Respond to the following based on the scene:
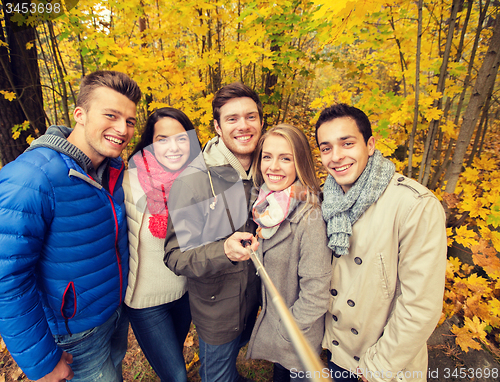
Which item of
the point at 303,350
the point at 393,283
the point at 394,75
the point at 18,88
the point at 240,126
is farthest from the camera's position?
the point at 18,88

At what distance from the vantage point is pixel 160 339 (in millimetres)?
1880

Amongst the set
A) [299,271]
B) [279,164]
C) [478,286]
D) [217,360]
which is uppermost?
[279,164]

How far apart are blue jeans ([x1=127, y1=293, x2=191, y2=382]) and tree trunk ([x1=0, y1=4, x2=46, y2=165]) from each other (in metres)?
3.59

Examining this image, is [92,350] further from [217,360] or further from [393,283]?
[393,283]

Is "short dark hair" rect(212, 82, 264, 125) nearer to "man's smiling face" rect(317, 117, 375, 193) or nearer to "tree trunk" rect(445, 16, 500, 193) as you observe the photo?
"man's smiling face" rect(317, 117, 375, 193)

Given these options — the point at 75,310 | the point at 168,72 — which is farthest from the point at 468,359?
the point at 168,72

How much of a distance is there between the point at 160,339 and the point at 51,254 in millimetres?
1115

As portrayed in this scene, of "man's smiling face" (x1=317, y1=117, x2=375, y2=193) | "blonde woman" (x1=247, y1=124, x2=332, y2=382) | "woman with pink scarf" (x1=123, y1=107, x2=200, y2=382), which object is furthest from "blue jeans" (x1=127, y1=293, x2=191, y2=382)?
"man's smiling face" (x1=317, y1=117, x2=375, y2=193)

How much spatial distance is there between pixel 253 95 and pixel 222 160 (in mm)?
766

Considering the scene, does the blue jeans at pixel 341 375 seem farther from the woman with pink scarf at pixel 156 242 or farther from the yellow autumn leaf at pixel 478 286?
the yellow autumn leaf at pixel 478 286

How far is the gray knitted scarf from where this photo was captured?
132 centimetres

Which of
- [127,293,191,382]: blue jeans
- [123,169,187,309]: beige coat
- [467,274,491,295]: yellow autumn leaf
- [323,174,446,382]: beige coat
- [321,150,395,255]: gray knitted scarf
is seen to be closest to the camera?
[323,174,446,382]: beige coat

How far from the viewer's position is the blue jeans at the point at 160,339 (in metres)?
1.84

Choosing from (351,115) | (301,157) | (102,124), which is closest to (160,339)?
(102,124)
